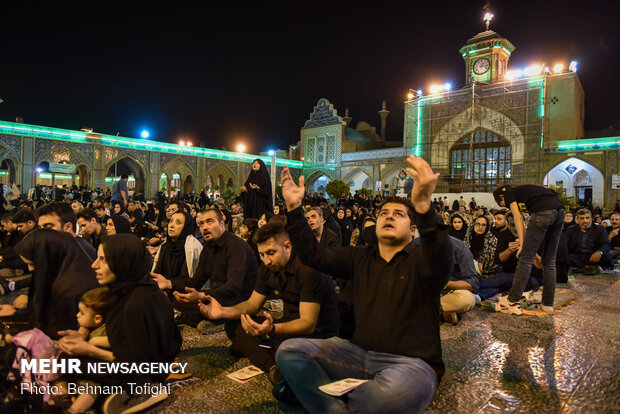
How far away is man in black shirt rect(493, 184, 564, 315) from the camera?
420 cm

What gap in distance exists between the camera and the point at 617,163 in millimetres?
21844

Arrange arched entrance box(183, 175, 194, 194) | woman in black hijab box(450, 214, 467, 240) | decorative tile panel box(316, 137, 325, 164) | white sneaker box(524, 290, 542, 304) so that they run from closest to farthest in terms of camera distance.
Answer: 1. white sneaker box(524, 290, 542, 304)
2. woman in black hijab box(450, 214, 467, 240)
3. arched entrance box(183, 175, 194, 194)
4. decorative tile panel box(316, 137, 325, 164)

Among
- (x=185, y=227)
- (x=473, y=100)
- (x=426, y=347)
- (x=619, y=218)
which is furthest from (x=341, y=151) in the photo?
(x=426, y=347)

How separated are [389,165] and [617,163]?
1338 centimetres

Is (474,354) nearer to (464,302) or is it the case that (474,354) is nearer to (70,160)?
(464,302)

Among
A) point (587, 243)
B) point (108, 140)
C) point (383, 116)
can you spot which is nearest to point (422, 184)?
point (587, 243)

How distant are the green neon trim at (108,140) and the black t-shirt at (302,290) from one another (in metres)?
14.3

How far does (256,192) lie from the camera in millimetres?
7082

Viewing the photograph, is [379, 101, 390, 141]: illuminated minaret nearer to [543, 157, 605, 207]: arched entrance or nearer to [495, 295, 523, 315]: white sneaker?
[543, 157, 605, 207]: arched entrance

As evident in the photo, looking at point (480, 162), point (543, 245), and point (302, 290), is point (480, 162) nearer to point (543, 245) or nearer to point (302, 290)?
point (543, 245)

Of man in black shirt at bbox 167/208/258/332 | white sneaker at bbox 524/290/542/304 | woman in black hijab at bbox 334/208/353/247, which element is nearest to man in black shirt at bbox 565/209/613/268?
white sneaker at bbox 524/290/542/304

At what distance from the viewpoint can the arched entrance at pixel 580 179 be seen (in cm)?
2294

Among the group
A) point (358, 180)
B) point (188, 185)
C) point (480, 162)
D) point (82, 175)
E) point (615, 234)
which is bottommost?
point (615, 234)

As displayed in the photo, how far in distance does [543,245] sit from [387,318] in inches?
126
